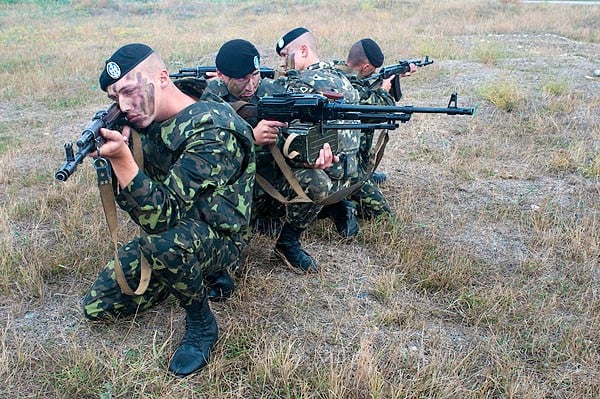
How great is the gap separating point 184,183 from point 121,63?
26.0 inches

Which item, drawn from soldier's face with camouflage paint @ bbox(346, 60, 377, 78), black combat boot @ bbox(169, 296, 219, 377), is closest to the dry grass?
black combat boot @ bbox(169, 296, 219, 377)

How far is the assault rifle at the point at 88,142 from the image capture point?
224 centimetres

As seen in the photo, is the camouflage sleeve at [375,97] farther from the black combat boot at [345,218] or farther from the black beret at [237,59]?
the black beret at [237,59]

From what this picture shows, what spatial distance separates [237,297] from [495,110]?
208 inches

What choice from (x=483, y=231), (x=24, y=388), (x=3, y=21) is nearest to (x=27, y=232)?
(x=24, y=388)

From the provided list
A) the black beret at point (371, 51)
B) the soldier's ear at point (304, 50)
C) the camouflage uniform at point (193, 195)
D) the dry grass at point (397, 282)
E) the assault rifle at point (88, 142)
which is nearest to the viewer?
the assault rifle at point (88, 142)

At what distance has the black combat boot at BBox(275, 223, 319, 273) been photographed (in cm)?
396

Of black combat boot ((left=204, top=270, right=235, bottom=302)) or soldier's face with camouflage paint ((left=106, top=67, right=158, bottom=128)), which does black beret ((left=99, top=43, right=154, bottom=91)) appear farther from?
black combat boot ((left=204, top=270, right=235, bottom=302))

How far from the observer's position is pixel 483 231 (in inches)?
184

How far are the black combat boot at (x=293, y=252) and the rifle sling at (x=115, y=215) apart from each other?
3.68 ft

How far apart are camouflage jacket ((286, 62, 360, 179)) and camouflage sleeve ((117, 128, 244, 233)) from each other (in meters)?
1.30

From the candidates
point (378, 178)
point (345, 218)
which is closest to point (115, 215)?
point (345, 218)

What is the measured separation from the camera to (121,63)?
2762 mm

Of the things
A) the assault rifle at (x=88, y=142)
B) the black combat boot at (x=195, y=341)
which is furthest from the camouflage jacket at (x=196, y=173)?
the black combat boot at (x=195, y=341)
